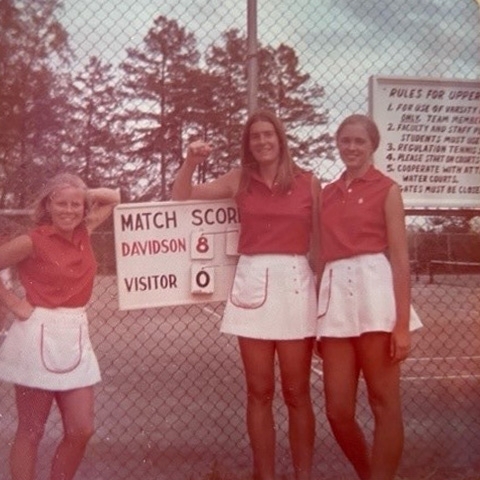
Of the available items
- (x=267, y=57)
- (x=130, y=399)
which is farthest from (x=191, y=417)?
(x=267, y=57)

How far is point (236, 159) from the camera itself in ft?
15.6

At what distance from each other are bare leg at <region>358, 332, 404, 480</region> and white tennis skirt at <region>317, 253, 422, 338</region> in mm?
68

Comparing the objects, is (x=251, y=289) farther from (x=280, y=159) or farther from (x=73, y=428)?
(x=73, y=428)

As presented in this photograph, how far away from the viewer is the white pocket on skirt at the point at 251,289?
3.95 m

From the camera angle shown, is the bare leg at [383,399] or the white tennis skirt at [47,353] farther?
the bare leg at [383,399]

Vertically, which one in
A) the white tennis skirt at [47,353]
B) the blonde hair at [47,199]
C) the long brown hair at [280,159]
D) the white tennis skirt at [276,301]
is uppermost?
the long brown hair at [280,159]

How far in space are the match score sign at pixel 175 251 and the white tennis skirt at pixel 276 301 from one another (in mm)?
378

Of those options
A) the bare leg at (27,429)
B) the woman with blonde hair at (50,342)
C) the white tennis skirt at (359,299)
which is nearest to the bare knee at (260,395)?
the white tennis skirt at (359,299)

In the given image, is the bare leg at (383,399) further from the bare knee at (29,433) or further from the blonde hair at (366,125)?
the bare knee at (29,433)

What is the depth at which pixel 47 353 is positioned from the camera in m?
3.64

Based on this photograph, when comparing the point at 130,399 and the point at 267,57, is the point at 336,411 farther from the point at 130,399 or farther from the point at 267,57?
the point at 130,399

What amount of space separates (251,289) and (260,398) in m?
0.51

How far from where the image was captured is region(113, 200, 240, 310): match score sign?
169 inches

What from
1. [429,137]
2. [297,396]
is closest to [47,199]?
[297,396]
